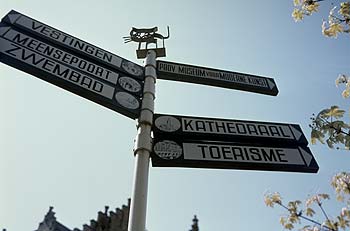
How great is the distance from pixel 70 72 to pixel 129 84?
1.74ft

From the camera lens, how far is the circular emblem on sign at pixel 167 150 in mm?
3146

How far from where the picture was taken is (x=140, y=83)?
3.61 metres

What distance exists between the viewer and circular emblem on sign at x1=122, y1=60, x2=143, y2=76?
3.71 meters

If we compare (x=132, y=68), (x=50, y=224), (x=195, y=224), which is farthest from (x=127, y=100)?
(x=50, y=224)

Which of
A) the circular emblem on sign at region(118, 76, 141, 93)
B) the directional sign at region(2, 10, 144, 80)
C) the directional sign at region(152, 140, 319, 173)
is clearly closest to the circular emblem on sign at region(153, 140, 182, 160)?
the directional sign at region(152, 140, 319, 173)

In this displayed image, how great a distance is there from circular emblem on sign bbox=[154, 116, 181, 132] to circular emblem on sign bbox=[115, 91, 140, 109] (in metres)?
0.24

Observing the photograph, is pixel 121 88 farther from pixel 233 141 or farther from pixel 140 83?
pixel 233 141

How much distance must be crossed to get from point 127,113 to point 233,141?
1.00 m

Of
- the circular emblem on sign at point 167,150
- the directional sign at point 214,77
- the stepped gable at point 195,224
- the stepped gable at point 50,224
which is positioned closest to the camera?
the circular emblem on sign at point 167,150

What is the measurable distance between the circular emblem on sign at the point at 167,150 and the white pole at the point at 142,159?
112mm

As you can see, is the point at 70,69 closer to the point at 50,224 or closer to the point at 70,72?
the point at 70,72

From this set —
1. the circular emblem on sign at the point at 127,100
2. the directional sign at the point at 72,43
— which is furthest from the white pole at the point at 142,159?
the directional sign at the point at 72,43

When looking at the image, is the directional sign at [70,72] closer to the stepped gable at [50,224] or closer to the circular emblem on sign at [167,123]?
the circular emblem on sign at [167,123]

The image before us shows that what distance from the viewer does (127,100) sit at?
10.9 feet
